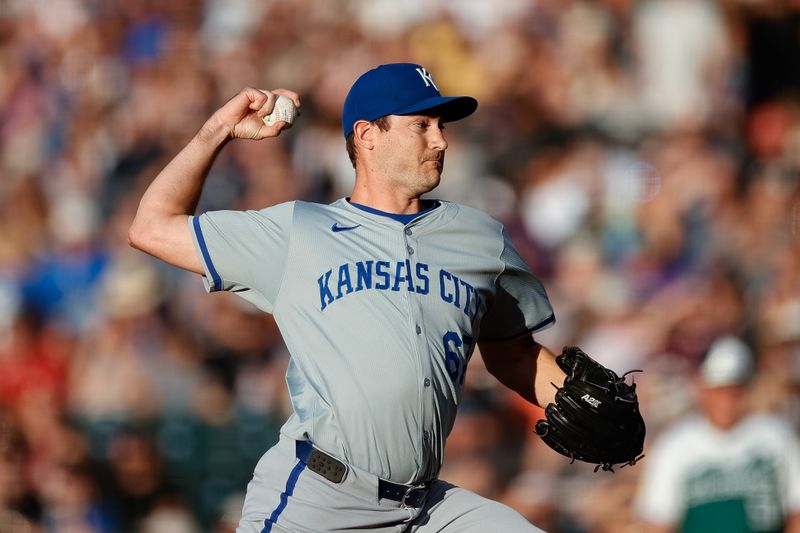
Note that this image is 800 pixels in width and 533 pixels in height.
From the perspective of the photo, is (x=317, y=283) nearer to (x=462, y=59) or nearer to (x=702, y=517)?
(x=702, y=517)

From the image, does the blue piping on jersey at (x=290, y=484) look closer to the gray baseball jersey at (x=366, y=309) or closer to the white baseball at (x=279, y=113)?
the gray baseball jersey at (x=366, y=309)

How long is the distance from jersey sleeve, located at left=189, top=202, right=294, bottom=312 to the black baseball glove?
955mm

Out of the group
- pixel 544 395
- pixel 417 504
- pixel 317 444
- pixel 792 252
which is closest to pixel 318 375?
pixel 317 444

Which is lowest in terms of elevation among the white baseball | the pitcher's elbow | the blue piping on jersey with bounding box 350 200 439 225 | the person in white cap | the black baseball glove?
the person in white cap

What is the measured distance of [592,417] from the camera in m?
3.51

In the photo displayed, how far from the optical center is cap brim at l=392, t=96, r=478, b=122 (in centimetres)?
363

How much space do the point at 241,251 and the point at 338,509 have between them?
80cm

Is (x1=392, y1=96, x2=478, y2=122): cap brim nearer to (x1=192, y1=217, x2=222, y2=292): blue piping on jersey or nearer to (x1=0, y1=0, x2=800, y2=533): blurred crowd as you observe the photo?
(x1=192, y1=217, x2=222, y2=292): blue piping on jersey

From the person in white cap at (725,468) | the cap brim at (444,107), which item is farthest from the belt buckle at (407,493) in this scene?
the person in white cap at (725,468)

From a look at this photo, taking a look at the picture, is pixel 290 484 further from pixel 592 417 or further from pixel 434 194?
pixel 434 194

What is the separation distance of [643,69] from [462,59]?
1207 millimetres

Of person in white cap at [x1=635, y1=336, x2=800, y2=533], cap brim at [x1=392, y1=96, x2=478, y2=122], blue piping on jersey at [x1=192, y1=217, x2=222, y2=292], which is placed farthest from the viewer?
person in white cap at [x1=635, y1=336, x2=800, y2=533]

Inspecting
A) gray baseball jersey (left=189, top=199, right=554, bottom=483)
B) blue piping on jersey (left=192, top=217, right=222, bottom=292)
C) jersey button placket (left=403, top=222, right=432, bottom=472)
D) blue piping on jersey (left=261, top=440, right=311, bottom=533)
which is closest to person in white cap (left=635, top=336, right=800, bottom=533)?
gray baseball jersey (left=189, top=199, right=554, bottom=483)

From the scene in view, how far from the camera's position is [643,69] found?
7.43 meters
